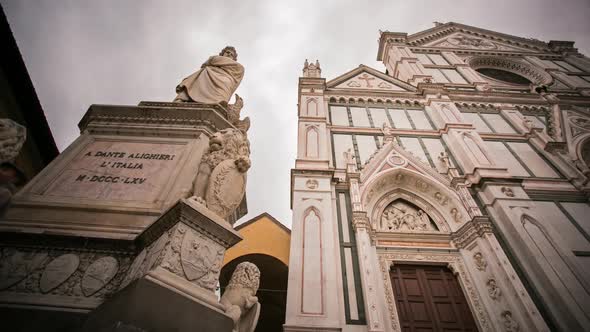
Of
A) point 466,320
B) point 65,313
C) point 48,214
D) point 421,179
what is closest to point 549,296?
point 466,320

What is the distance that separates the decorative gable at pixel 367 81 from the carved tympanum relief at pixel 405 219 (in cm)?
615

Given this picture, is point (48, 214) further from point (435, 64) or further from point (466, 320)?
point (435, 64)

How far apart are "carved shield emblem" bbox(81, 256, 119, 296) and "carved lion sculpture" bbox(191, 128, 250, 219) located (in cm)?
83

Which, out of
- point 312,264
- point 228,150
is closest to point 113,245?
point 228,150

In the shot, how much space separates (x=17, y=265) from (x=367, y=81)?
43.3 feet

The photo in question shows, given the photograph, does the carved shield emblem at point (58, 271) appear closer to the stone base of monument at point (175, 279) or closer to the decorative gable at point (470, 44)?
the stone base of monument at point (175, 279)

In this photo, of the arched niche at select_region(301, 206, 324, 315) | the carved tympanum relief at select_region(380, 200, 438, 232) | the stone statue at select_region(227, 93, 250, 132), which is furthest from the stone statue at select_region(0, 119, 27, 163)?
the carved tympanum relief at select_region(380, 200, 438, 232)

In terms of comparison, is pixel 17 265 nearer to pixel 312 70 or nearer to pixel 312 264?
pixel 312 264

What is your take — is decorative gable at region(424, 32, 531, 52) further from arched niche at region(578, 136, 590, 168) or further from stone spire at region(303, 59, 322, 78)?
arched niche at region(578, 136, 590, 168)

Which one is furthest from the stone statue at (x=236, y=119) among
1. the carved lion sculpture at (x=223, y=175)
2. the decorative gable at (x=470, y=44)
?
the decorative gable at (x=470, y=44)

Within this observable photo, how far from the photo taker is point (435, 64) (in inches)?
617

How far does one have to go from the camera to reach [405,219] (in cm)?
746

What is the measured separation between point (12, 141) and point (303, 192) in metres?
5.49

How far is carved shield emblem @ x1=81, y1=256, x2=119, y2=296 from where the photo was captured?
7.32 feet
